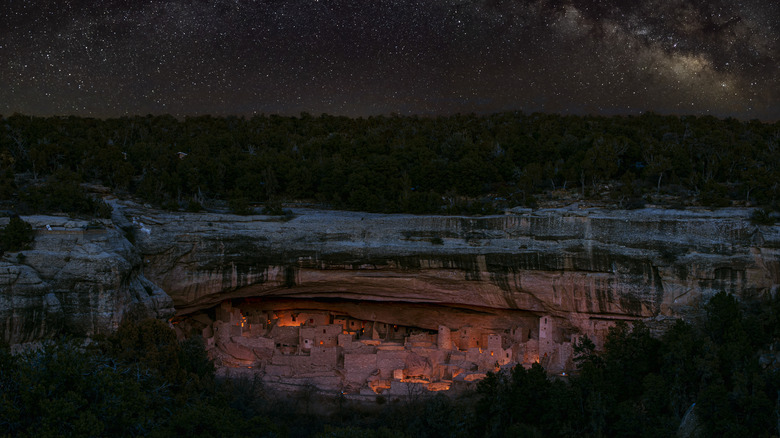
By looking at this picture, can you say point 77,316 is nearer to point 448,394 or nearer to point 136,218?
point 136,218

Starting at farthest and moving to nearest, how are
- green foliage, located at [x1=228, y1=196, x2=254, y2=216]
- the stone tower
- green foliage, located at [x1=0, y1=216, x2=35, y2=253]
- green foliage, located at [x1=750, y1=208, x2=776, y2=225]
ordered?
1. green foliage, located at [x1=228, y1=196, x2=254, y2=216]
2. the stone tower
3. green foliage, located at [x1=750, y1=208, x2=776, y2=225]
4. green foliage, located at [x1=0, y1=216, x2=35, y2=253]

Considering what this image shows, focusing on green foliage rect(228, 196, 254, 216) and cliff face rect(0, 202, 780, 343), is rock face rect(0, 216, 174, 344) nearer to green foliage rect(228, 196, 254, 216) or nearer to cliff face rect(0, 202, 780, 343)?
cliff face rect(0, 202, 780, 343)

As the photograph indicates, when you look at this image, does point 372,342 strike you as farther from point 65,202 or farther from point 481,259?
point 65,202

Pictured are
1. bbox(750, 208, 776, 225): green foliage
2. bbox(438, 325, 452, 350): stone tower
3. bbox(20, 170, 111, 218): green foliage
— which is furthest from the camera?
bbox(438, 325, 452, 350): stone tower

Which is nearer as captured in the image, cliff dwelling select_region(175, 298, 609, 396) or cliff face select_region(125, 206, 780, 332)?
cliff face select_region(125, 206, 780, 332)

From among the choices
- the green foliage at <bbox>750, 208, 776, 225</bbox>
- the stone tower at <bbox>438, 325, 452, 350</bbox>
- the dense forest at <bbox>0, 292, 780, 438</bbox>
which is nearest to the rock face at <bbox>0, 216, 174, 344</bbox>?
the dense forest at <bbox>0, 292, 780, 438</bbox>

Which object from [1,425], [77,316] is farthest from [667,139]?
[1,425]
